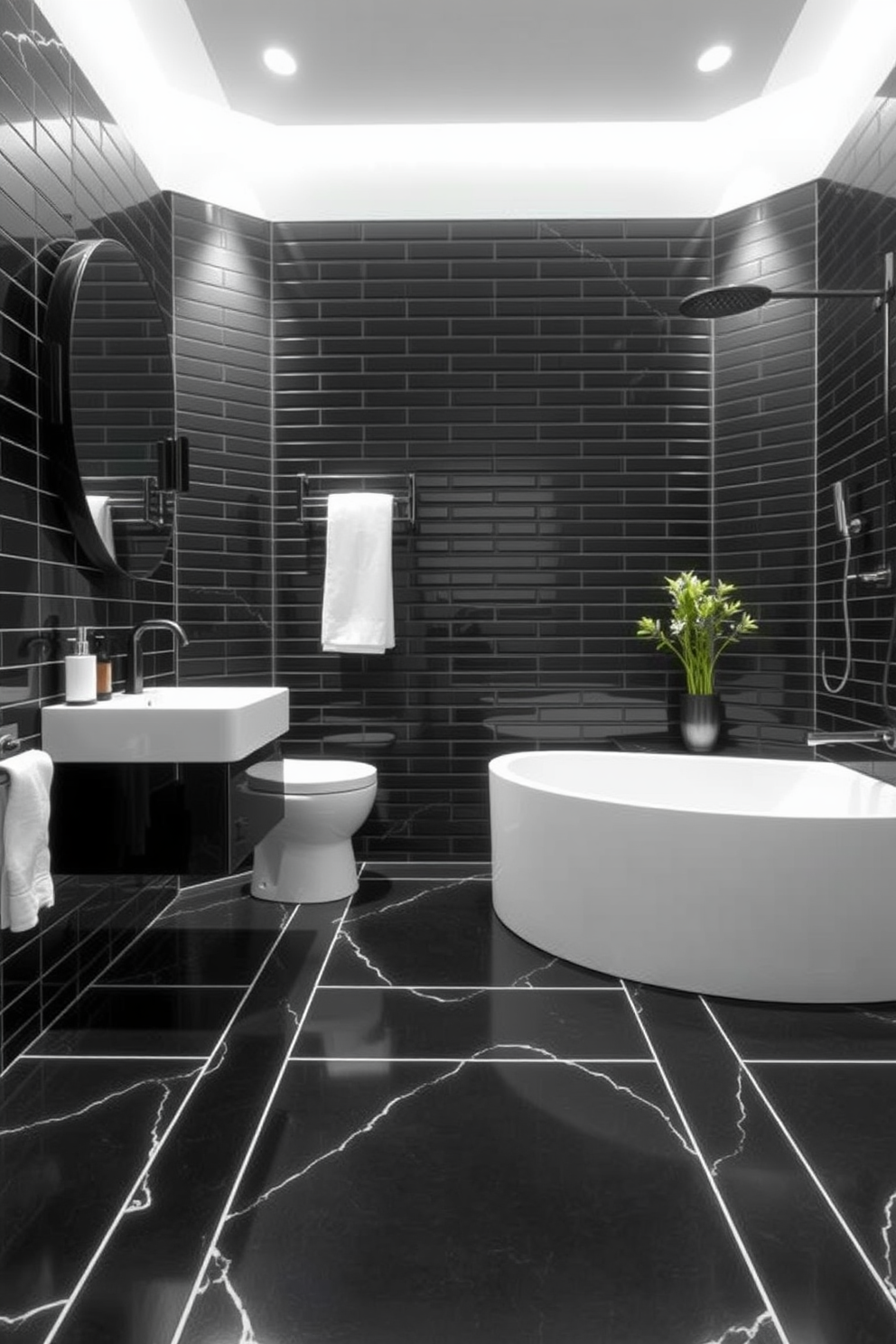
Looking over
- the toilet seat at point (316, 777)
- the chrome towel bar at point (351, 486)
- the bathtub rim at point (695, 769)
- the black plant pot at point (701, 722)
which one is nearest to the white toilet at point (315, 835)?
the toilet seat at point (316, 777)

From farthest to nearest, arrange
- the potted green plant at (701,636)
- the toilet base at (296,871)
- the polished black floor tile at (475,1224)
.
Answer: the potted green plant at (701,636) → the toilet base at (296,871) → the polished black floor tile at (475,1224)

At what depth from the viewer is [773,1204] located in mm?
1482

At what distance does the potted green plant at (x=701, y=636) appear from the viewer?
3.43 meters

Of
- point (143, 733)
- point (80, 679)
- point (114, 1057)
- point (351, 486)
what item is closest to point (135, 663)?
point (80, 679)

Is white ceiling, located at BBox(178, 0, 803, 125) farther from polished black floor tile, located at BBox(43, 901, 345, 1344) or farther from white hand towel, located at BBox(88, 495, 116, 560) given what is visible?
polished black floor tile, located at BBox(43, 901, 345, 1344)

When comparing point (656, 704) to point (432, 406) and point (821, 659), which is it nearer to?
point (821, 659)

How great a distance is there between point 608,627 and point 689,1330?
2.77 meters

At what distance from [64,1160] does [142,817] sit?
2.49 ft

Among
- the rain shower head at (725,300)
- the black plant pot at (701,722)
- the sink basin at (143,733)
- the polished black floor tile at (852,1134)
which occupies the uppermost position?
the rain shower head at (725,300)

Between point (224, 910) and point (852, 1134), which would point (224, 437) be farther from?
point (852, 1134)

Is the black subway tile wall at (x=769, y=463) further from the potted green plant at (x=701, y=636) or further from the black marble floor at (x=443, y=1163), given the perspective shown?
the black marble floor at (x=443, y=1163)

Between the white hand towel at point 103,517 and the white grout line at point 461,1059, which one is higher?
the white hand towel at point 103,517

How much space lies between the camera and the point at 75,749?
209 cm

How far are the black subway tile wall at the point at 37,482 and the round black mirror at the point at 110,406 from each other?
0.17 ft
